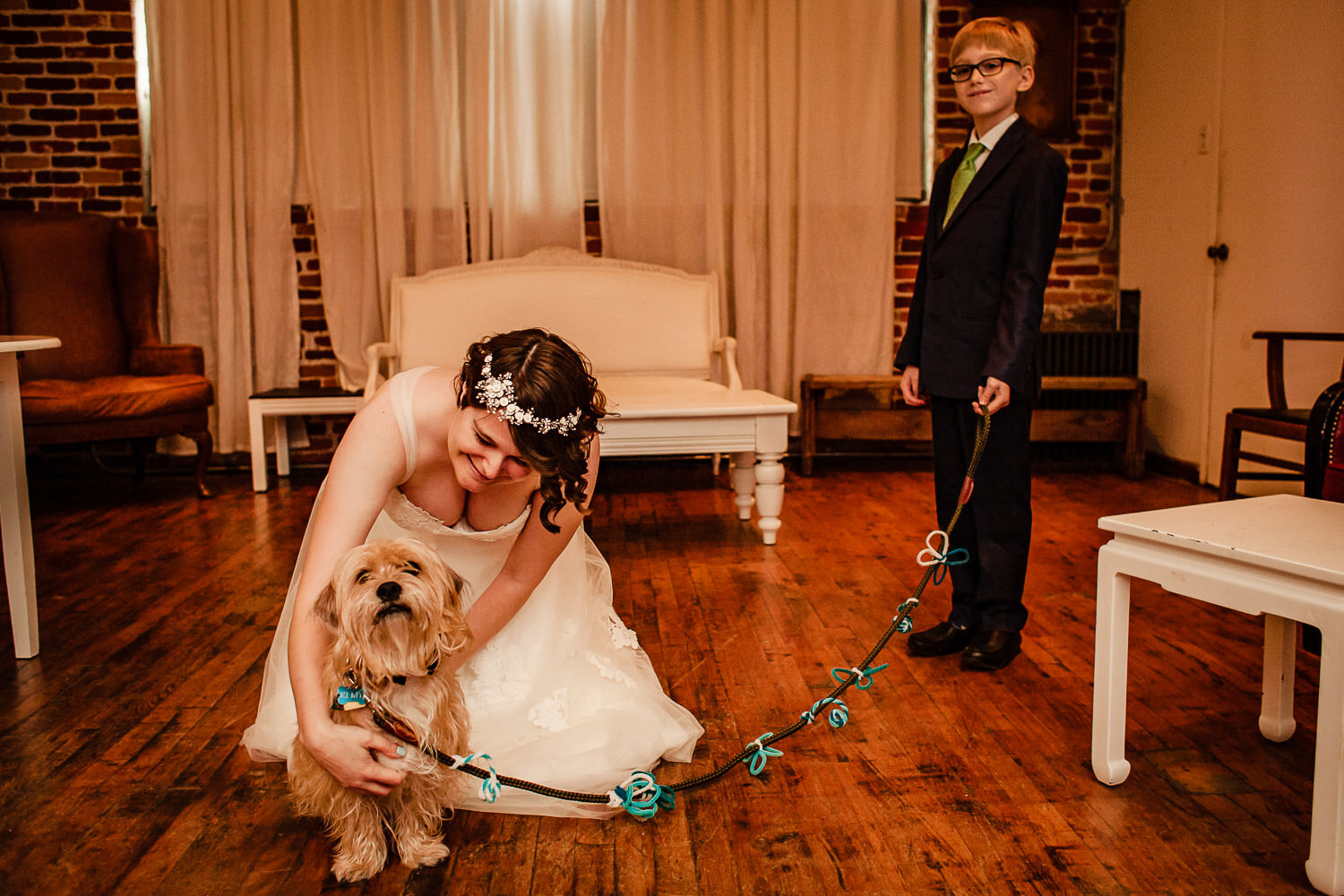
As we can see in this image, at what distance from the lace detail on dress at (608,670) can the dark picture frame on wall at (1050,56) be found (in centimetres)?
451

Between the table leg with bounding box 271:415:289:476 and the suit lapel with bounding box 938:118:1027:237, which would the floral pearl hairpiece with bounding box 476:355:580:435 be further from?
the table leg with bounding box 271:415:289:476

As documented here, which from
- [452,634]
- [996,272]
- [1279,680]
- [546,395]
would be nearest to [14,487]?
[452,634]

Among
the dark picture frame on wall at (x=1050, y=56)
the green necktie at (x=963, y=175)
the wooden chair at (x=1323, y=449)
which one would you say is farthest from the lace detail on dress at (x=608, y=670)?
the dark picture frame on wall at (x=1050, y=56)

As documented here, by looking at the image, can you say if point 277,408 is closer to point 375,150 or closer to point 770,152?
point 375,150

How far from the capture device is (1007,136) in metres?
2.42

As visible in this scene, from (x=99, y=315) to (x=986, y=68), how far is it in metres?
4.39

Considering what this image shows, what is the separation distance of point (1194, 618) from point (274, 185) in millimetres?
4615

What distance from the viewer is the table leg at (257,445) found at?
4.87 metres

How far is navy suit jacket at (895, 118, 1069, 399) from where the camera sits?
7.77 feet

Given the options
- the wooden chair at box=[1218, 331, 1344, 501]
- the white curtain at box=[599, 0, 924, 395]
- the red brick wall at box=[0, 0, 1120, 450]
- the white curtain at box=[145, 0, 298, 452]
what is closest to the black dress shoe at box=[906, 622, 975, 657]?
the wooden chair at box=[1218, 331, 1344, 501]

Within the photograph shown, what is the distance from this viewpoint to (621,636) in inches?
88.7

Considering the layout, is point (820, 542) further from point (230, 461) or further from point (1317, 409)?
point (230, 461)

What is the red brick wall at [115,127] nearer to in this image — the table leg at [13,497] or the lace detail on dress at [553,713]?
the table leg at [13,497]

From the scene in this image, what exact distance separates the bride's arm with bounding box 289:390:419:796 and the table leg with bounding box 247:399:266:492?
135 inches
